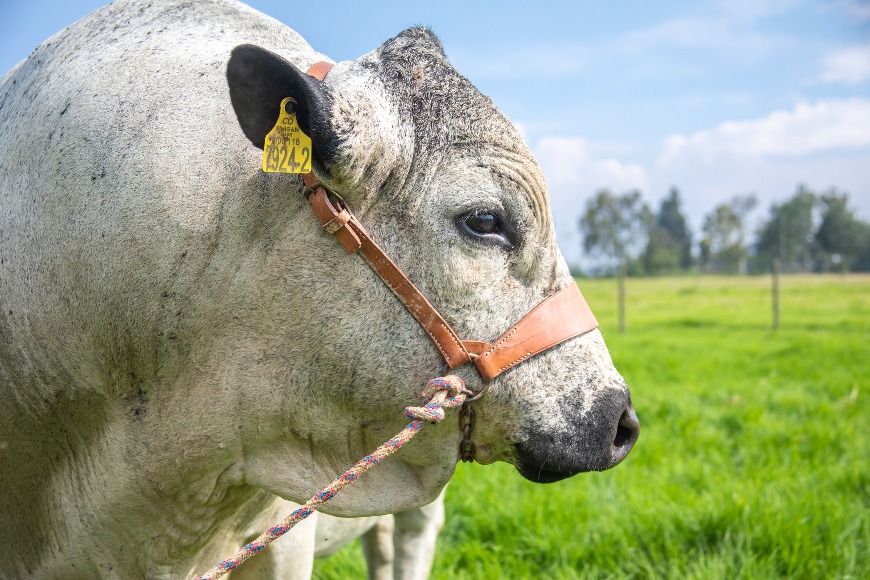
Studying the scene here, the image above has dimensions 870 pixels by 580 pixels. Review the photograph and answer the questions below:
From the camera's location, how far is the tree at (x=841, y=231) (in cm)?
7693

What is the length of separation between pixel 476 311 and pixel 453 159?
0.38 metres

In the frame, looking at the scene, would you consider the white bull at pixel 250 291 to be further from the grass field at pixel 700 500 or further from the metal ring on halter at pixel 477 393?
the grass field at pixel 700 500

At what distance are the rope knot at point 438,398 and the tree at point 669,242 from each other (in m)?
74.3

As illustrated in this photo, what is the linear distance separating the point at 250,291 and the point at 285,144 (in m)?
0.38

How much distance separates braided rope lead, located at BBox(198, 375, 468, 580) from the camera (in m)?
1.88

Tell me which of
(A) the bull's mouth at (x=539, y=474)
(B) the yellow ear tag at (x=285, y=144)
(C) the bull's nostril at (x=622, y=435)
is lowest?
(A) the bull's mouth at (x=539, y=474)

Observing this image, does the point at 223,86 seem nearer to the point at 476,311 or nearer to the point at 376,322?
the point at 376,322

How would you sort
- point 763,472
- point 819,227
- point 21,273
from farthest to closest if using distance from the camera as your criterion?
point 819,227 < point 763,472 < point 21,273

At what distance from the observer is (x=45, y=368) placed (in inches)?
82.3

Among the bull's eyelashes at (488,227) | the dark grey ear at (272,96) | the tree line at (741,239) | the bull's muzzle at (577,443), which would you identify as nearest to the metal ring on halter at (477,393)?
the bull's muzzle at (577,443)

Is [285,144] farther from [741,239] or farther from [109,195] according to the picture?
[741,239]

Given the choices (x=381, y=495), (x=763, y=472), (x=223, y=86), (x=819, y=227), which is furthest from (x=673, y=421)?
(x=819, y=227)

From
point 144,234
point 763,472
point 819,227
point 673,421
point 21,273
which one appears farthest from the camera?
point 819,227

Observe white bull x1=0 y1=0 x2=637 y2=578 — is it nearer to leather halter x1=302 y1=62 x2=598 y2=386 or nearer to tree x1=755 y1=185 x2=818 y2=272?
leather halter x1=302 y1=62 x2=598 y2=386
